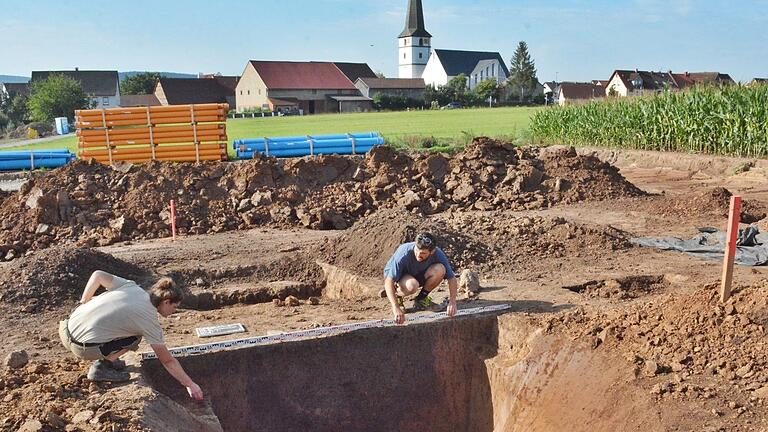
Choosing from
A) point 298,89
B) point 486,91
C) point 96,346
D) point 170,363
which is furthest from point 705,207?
point 486,91

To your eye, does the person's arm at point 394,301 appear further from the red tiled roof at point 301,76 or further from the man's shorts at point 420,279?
the red tiled roof at point 301,76

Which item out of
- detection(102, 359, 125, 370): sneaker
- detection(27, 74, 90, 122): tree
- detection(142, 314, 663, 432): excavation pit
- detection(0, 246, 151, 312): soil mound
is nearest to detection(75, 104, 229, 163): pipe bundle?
detection(0, 246, 151, 312): soil mound

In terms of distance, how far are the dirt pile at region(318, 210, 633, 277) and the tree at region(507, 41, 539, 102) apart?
7614 centimetres

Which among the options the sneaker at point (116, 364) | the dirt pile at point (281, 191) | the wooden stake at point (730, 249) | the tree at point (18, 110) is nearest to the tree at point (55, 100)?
the tree at point (18, 110)

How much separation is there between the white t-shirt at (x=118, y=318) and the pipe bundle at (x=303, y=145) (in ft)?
55.5

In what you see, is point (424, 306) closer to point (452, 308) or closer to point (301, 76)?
point (452, 308)

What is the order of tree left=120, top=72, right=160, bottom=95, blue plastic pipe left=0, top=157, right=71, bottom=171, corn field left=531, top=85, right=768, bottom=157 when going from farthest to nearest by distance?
tree left=120, top=72, right=160, bottom=95 → blue plastic pipe left=0, top=157, right=71, bottom=171 → corn field left=531, top=85, right=768, bottom=157

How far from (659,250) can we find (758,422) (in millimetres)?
5584

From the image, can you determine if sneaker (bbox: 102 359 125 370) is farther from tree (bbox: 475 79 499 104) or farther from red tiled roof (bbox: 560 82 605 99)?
red tiled roof (bbox: 560 82 605 99)

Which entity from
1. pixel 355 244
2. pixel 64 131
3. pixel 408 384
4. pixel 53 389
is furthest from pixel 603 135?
pixel 64 131

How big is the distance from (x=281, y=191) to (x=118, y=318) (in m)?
9.05

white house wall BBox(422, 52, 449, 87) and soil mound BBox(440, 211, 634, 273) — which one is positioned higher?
white house wall BBox(422, 52, 449, 87)

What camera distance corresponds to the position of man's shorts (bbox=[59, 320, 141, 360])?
5.28 metres

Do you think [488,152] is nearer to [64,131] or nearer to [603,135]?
[603,135]
